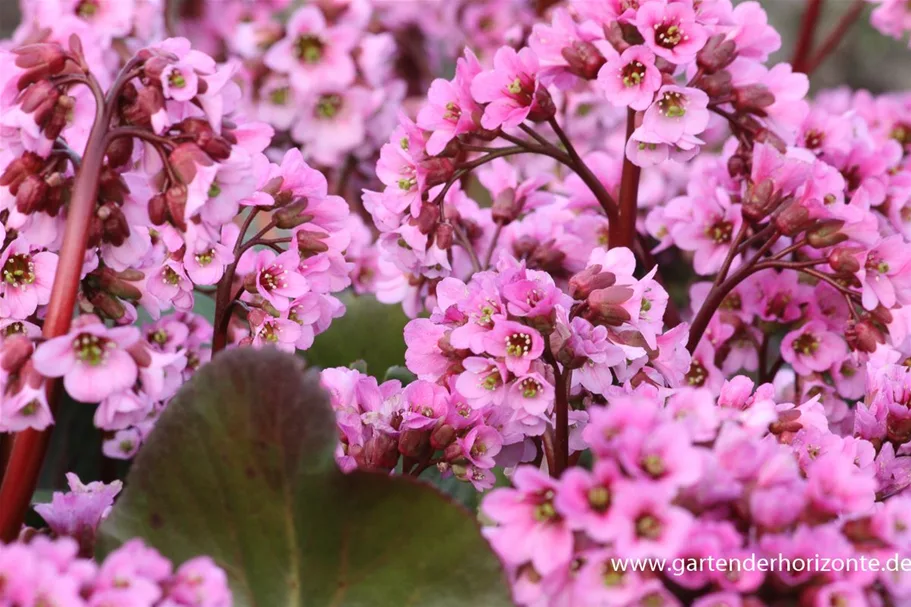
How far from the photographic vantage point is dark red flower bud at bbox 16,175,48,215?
60cm

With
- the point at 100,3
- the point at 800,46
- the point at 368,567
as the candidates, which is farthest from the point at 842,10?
the point at 368,567

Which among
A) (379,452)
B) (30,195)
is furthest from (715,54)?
(30,195)

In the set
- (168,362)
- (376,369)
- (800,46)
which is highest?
(800,46)

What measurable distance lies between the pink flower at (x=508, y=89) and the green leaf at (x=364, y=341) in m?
0.30

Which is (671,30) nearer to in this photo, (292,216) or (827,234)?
(827,234)

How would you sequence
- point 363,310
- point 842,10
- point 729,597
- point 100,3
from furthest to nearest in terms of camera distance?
point 842,10, point 100,3, point 363,310, point 729,597

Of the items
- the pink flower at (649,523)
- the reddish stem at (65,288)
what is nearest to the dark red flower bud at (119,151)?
the reddish stem at (65,288)

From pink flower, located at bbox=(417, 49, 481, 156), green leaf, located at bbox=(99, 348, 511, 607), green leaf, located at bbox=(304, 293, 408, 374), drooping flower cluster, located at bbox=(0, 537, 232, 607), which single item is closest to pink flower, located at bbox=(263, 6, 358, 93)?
green leaf, located at bbox=(304, 293, 408, 374)

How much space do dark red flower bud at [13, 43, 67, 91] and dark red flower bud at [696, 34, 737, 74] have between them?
460 mm

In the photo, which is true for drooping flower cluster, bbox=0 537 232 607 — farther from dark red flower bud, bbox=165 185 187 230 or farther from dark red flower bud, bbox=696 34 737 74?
dark red flower bud, bbox=696 34 737 74

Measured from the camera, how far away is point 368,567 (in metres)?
0.60

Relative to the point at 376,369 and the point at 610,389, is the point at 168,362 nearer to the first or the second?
the point at 610,389

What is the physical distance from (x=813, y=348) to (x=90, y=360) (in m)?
0.61

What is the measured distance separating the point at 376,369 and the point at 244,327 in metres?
0.13
